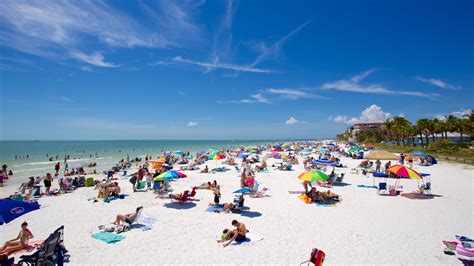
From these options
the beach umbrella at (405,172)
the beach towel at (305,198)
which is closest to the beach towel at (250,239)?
the beach towel at (305,198)

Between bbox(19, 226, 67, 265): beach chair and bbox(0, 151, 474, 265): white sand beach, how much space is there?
2.29 ft

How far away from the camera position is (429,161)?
2345 centimetres

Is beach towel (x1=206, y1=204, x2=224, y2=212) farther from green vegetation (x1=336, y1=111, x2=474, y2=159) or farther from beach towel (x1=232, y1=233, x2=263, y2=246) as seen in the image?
green vegetation (x1=336, y1=111, x2=474, y2=159)

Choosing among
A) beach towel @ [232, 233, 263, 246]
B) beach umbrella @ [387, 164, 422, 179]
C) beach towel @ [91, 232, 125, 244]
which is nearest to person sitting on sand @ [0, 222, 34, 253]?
beach towel @ [91, 232, 125, 244]

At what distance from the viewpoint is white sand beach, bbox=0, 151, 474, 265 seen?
20.5ft

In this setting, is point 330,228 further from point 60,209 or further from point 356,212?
point 60,209

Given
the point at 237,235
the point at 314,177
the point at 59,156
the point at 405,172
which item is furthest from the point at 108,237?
the point at 59,156

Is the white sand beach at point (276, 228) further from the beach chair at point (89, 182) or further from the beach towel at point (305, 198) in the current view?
the beach chair at point (89, 182)

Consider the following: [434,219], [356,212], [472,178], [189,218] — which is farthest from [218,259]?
[472,178]

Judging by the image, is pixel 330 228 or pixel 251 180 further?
pixel 251 180

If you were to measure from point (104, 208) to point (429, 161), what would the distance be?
2655cm

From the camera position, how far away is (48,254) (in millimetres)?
5164

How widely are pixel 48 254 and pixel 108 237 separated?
84.6 inches

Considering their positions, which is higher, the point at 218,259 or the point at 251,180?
the point at 251,180
